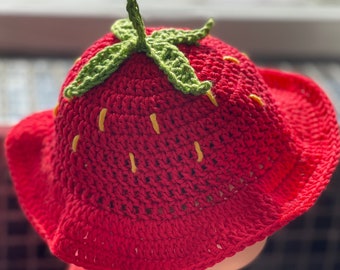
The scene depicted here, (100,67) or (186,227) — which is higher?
(100,67)

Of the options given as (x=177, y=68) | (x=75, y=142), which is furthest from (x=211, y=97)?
(x=75, y=142)

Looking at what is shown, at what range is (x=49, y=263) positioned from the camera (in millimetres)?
952

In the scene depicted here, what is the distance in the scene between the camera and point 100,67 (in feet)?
2.02

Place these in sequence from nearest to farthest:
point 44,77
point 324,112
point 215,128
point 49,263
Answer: point 215,128
point 324,112
point 49,263
point 44,77

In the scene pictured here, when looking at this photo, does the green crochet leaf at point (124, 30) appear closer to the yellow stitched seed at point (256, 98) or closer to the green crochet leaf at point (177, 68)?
the green crochet leaf at point (177, 68)

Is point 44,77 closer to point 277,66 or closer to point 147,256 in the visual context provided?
point 277,66

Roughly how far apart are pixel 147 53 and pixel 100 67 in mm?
49

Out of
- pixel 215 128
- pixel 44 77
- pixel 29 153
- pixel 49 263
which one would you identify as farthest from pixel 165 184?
pixel 44 77

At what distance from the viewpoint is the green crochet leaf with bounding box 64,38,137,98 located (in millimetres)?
609

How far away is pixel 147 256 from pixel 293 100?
0.29m

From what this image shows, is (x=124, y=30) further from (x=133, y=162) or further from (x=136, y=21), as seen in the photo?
(x=133, y=162)

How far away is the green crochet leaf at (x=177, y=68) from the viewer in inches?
23.3

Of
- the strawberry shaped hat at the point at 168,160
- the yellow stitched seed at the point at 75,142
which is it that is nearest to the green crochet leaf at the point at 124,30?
the strawberry shaped hat at the point at 168,160

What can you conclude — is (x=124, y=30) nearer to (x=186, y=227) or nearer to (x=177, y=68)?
(x=177, y=68)
